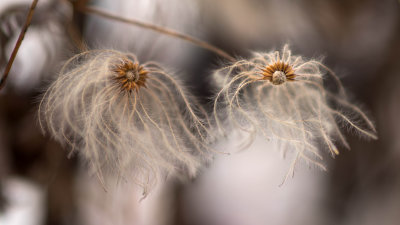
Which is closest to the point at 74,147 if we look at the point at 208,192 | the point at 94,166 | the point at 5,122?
the point at 94,166

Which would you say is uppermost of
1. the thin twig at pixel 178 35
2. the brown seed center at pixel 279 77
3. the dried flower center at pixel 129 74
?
the thin twig at pixel 178 35

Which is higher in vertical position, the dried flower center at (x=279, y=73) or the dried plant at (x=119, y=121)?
the dried flower center at (x=279, y=73)

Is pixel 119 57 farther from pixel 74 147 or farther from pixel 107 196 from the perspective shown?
pixel 107 196

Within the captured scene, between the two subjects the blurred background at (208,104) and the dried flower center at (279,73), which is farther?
the blurred background at (208,104)

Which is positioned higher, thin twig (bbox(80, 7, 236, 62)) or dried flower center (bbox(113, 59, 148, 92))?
thin twig (bbox(80, 7, 236, 62))
